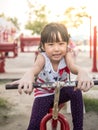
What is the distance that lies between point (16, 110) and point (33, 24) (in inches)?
1136

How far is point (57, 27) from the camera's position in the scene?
2.25 metres

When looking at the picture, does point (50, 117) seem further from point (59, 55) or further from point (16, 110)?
point (16, 110)

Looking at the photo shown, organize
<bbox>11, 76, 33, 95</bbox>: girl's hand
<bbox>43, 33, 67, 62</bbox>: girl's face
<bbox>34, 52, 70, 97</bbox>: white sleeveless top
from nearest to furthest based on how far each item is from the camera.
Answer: <bbox>11, 76, 33, 95</bbox>: girl's hand
<bbox>43, 33, 67, 62</bbox>: girl's face
<bbox>34, 52, 70, 97</bbox>: white sleeveless top

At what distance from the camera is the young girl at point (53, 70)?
86.7 inches

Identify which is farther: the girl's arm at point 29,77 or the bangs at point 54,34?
the bangs at point 54,34

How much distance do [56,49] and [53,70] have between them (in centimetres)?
21

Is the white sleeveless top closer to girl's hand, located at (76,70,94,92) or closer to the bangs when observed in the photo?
the bangs

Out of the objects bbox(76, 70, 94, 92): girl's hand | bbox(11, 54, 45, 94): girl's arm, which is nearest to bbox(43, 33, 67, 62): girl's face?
bbox(11, 54, 45, 94): girl's arm

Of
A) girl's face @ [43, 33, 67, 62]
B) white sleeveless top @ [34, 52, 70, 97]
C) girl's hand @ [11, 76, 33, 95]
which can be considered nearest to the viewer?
girl's hand @ [11, 76, 33, 95]

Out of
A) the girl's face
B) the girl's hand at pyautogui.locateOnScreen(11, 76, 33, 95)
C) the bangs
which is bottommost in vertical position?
the girl's hand at pyautogui.locateOnScreen(11, 76, 33, 95)

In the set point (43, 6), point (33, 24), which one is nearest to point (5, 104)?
point (43, 6)

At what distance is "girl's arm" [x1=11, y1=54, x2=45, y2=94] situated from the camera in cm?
184

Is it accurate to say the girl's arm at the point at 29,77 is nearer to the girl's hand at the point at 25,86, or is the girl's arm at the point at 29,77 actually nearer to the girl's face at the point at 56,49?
the girl's hand at the point at 25,86

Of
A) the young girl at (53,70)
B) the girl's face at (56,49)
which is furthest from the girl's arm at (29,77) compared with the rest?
the girl's face at (56,49)
